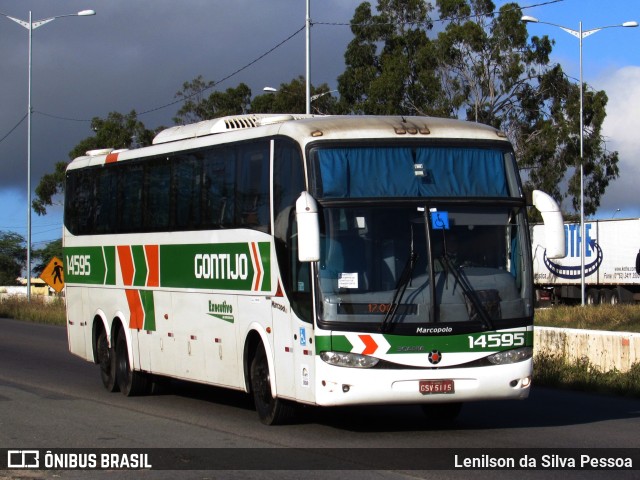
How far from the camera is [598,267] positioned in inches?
2053

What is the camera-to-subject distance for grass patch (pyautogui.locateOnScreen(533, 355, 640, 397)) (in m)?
17.8

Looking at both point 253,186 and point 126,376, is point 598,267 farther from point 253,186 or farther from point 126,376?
point 253,186

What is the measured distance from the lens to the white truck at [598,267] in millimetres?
50625

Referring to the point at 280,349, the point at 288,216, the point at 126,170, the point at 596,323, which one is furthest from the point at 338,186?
the point at 596,323

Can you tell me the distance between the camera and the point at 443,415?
13883 mm

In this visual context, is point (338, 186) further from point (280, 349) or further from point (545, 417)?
point (545, 417)

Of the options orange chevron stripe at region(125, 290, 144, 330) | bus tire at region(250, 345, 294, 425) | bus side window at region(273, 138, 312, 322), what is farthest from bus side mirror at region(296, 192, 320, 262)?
orange chevron stripe at region(125, 290, 144, 330)

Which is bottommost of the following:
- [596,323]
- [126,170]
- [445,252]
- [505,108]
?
[596,323]

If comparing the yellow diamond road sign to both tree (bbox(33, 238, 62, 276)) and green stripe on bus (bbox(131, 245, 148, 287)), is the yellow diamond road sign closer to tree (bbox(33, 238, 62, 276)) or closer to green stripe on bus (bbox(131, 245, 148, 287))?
green stripe on bus (bbox(131, 245, 148, 287))

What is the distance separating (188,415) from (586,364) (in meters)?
7.70

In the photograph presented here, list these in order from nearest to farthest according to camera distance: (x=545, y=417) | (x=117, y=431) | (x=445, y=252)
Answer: (x=445, y=252), (x=117, y=431), (x=545, y=417)

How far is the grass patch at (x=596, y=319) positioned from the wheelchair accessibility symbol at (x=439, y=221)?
18.4 metres

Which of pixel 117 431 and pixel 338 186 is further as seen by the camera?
pixel 117 431

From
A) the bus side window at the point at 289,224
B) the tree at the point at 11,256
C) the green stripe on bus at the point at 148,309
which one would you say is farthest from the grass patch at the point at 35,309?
the tree at the point at 11,256
